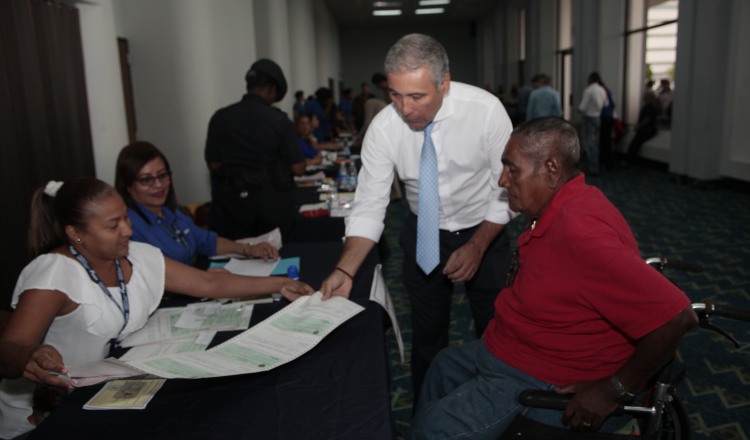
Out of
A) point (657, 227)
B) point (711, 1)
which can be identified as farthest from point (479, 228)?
point (711, 1)

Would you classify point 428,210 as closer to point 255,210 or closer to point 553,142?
point 553,142

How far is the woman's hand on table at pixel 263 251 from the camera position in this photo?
8.07 feet

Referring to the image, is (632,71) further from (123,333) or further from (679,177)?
(123,333)

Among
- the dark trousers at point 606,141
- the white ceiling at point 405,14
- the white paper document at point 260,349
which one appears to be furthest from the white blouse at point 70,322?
the white ceiling at point 405,14

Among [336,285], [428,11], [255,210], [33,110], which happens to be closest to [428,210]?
[336,285]

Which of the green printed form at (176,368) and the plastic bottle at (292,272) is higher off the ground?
the green printed form at (176,368)

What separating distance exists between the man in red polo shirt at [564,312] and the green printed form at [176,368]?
560mm

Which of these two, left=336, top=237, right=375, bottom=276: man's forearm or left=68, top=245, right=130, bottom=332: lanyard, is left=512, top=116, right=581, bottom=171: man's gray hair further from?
left=68, top=245, right=130, bottom=332: lanyard

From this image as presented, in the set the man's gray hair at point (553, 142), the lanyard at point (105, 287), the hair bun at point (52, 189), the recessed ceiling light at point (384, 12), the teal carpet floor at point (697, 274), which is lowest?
the teal carpet floor at point (697, 274)

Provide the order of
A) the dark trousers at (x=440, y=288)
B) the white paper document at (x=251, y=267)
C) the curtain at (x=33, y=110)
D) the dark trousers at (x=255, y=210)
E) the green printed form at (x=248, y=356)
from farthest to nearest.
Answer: the dark trousers at (x=255, y=210)
the curtain at (x=33, y=110)
the white paper document at (x=251, y=267)
the dark trousers at (x=440, y=288)
the green printed form at (x=248, y=356)

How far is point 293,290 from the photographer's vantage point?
1.97 m

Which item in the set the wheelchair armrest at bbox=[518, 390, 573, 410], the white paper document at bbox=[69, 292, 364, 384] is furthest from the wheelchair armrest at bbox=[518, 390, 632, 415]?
the white paper document at bbox=[69, 292, 364, 384]

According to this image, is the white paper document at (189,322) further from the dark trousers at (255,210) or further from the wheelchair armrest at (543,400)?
the dark trousers at (255,210)

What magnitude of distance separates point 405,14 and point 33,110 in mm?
18347
